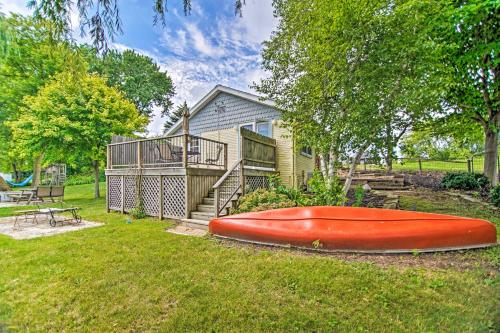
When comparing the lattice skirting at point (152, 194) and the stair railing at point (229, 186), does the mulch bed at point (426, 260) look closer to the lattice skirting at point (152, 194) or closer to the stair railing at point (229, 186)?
the stair railing at point (229, 186)

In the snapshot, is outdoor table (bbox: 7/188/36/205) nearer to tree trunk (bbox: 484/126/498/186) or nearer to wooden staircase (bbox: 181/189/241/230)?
wooden staircase (bbox: 181/189/241/230)

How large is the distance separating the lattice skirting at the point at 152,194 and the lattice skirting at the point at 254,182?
1.93 meters

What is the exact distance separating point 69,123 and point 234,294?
1236cm

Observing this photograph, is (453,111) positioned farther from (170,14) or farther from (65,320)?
(65,320)

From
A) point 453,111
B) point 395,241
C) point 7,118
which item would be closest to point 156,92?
point 7,118

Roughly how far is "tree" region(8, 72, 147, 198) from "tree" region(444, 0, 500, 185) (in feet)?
48.1

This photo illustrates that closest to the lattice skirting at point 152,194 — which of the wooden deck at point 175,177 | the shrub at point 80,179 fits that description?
the wooden deck at point 175,177

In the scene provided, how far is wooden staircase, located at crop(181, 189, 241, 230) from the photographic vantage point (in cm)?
601

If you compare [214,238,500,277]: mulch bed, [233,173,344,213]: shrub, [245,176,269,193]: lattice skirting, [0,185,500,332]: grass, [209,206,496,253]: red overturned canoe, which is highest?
[245,176,269,193]: lattice skirting

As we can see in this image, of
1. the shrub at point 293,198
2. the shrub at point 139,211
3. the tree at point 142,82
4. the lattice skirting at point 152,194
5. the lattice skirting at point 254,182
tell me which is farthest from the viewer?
the tree at point 142,82

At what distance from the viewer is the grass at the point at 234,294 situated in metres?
2.22

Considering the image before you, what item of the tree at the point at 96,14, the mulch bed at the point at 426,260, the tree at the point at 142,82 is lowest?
the mulch bed at the point at 426,260

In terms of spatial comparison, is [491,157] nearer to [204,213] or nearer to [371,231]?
[371,231]

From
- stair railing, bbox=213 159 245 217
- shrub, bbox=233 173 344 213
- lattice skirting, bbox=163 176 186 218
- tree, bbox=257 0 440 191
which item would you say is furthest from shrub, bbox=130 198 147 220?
tree, bbox=257 0 440 191
